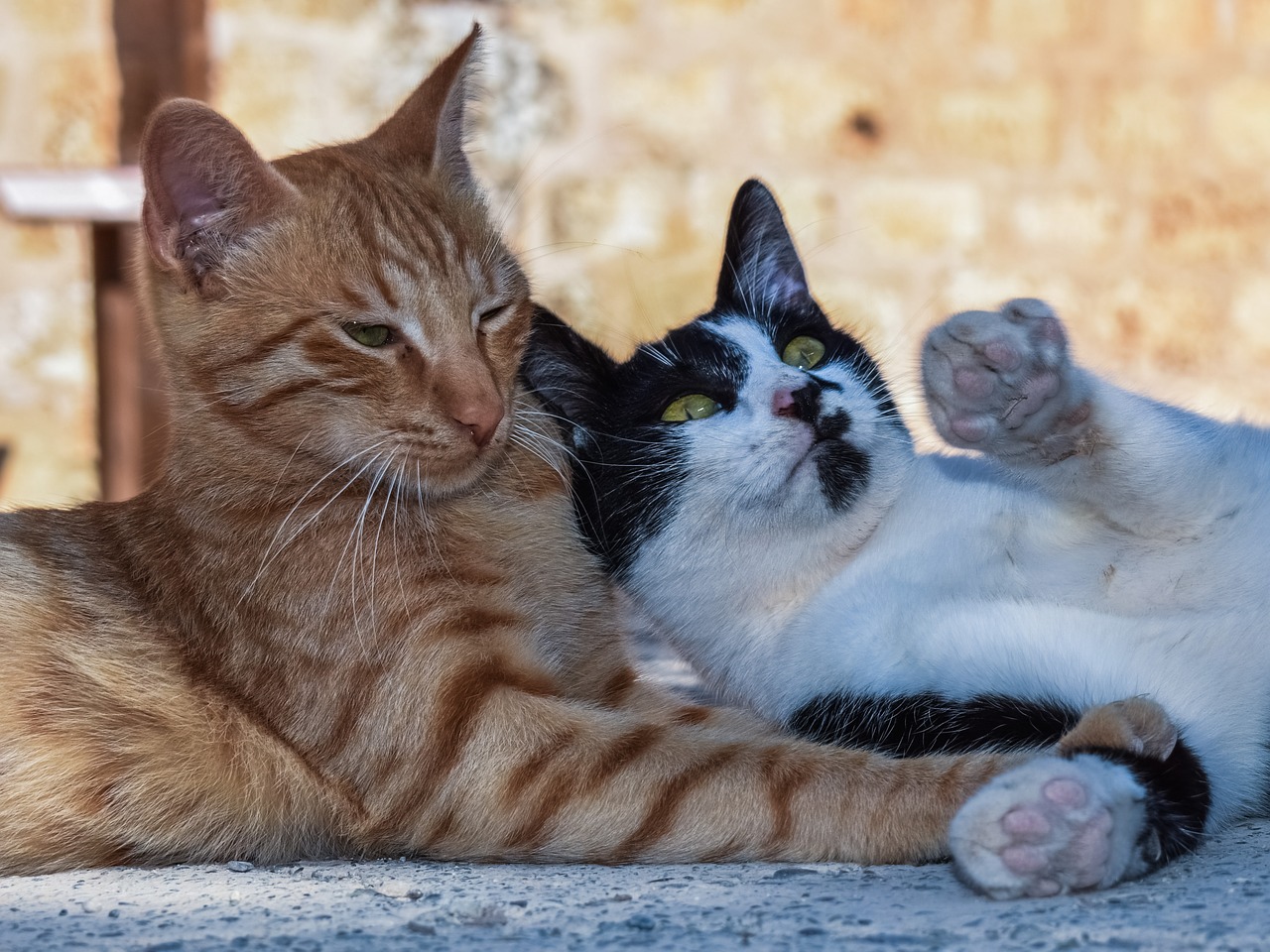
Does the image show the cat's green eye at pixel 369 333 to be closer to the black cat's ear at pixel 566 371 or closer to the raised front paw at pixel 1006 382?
the black cat's ear at pixel 566 371

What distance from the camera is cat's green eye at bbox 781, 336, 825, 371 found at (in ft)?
8.81

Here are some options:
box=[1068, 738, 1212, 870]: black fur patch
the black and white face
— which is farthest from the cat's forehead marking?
box=[1068, 738, 1212, 870]: black fur patch

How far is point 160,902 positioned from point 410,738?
414 mm

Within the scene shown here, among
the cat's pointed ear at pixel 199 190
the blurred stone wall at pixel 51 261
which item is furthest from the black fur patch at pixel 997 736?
the blurred stone wall at pixel 51 261

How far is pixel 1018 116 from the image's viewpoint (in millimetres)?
5176

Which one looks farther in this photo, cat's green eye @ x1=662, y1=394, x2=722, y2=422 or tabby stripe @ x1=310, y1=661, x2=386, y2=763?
cat's green eye @ x1=662, y1=394, x2=722, y2=422

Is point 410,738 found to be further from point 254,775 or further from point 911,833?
point 911,833

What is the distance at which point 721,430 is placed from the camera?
246cm

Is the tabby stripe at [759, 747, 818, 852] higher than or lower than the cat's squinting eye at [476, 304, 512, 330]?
lower

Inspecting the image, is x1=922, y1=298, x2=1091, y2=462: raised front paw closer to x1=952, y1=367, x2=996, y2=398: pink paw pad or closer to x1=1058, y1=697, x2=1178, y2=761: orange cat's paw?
x1=952, y1=367, x2=996, y2=398: pink paw pad

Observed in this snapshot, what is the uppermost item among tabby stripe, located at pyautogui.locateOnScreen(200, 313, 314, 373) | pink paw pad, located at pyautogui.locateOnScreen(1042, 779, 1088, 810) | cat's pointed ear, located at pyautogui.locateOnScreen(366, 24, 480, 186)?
cat's pointed ear, located at pyautogui.locateOnScreen(366, 24, 480, 186)

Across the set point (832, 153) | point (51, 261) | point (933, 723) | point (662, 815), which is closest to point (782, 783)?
point (662, 815)

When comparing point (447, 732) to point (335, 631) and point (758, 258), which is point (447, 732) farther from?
point (758, 258)

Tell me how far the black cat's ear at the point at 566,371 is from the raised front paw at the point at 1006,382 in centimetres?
79
